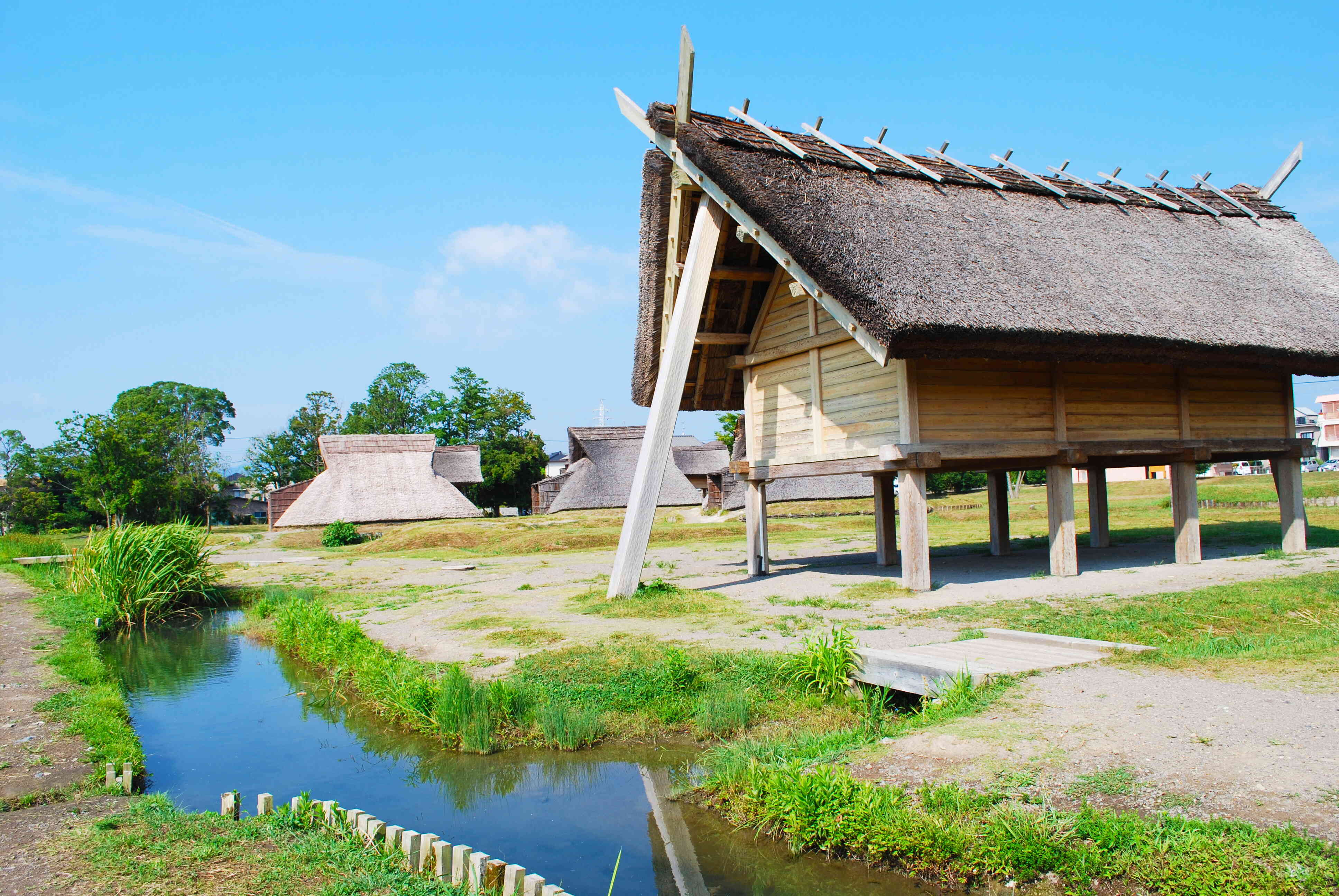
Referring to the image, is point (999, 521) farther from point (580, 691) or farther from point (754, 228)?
point (580, 691)

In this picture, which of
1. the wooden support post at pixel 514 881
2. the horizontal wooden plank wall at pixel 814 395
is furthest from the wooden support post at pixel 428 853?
the horizontal wooden plank wall at pixel 814 395

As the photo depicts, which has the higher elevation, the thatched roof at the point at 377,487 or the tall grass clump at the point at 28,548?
the thatched roof at the point at 377,487

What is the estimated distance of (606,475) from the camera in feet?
167

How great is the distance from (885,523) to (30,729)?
1265 centimetres

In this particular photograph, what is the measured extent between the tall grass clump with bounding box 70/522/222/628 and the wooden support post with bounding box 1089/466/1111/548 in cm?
1710

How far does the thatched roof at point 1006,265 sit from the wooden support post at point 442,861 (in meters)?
7.45

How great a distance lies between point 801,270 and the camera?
11.3 m

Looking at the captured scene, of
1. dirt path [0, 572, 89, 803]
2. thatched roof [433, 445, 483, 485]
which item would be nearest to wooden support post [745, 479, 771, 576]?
dirt path [0, 572, 89, 803]

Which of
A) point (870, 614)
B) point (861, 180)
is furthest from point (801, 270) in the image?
point (870, 614)

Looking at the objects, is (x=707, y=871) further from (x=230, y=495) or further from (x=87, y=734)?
(x=230, y=495)

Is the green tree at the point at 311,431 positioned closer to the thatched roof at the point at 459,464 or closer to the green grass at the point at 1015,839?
the thatched roof at the point at 459,464

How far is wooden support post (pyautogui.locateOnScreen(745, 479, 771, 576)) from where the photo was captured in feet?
49.4

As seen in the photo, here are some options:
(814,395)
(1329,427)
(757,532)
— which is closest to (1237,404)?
(814,395)

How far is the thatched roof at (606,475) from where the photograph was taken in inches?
1960
